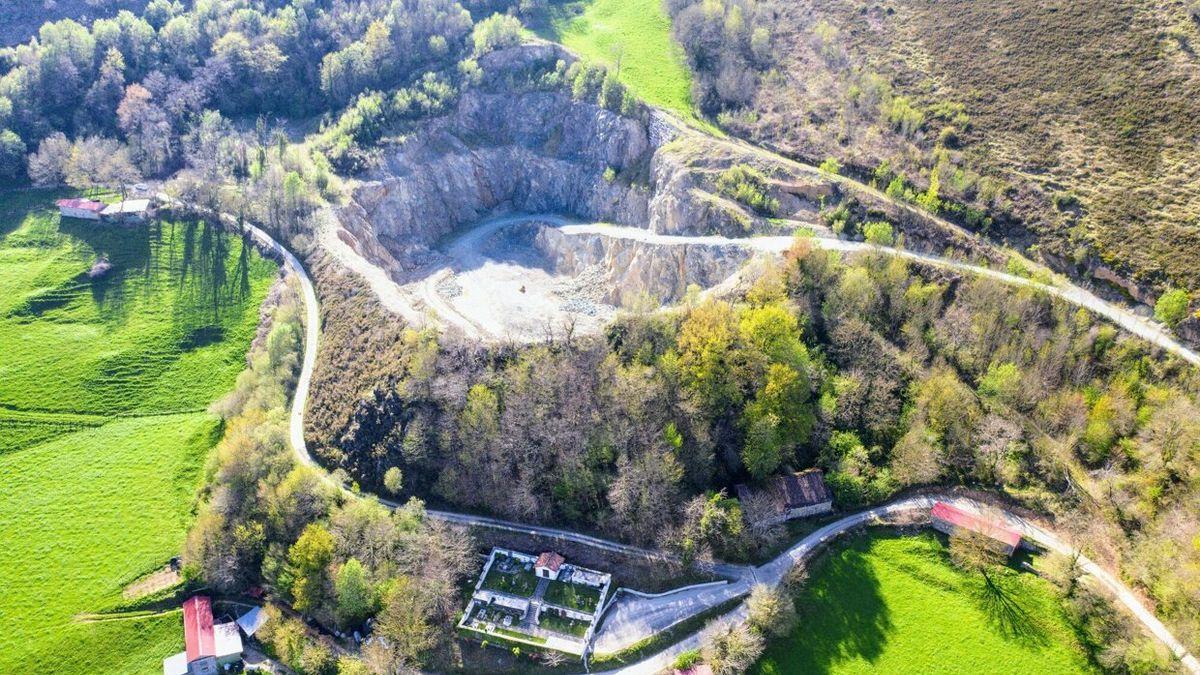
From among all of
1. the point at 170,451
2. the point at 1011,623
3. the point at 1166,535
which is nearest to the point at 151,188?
the point at 170,451

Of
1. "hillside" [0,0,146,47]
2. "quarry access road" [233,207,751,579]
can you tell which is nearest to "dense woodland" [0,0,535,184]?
"hillside" [0,0,146,47]

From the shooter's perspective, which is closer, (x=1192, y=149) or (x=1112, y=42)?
(x=1192, y=149)

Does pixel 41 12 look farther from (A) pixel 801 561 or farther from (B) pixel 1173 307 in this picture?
(B) pixel 1173 307

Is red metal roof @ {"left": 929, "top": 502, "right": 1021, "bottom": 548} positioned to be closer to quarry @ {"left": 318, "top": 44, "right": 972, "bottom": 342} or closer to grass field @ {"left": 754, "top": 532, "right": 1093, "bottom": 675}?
grass field @ {"left": 754, "top": 532, "right": 1093, "bottom": 675}

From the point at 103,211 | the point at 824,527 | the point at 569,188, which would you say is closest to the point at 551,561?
the point at 824,527

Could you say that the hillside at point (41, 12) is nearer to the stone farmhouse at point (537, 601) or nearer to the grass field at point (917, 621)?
the stone farmhouse at point (537, 601)

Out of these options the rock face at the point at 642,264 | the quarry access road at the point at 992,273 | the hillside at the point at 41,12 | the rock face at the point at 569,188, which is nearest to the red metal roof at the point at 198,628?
the rock face at the point at 569,188

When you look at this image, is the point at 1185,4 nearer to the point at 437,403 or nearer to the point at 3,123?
the point at 437,403

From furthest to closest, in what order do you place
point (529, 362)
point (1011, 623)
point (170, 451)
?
point (170, 451)
point (529, 362)
point (1011, 623)
